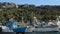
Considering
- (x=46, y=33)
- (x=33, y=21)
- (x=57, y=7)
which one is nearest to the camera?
(x=46, y=33)

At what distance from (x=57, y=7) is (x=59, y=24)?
50.6 feet

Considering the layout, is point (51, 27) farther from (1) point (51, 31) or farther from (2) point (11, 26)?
(2) point (11, 26)

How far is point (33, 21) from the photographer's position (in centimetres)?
1789

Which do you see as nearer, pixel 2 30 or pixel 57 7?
pixel 2 30

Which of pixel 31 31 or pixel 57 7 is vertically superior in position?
pixel 57 7

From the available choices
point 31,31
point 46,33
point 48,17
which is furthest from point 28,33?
point 48,17

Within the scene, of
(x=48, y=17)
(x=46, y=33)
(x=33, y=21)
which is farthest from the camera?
(x=48, y=17)

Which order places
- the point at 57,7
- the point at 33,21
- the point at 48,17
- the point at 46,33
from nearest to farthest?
the point at 46,33 < the point at 33,21 < the point at 48,17 < the point at 57,7

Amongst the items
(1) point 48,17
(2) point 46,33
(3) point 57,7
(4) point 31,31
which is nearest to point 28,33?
(4) point 31,31

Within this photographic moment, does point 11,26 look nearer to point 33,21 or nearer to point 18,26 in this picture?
point 18,26

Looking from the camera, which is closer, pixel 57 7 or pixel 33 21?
pixel 33 21

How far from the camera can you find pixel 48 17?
23812 millimetres

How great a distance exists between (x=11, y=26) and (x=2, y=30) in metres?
0.65

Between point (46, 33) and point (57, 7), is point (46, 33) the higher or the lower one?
the lower one
